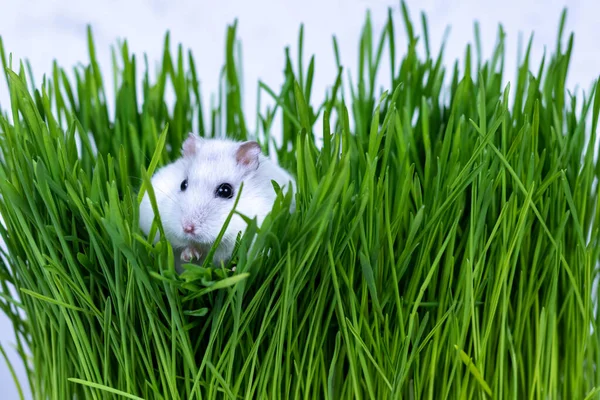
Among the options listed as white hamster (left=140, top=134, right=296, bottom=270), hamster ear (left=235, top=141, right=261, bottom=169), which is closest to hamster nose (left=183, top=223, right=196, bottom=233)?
white hamster (left=140, top=134, right=296, bottom=270)

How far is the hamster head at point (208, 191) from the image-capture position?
0.85m

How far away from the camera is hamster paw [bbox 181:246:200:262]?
850mm

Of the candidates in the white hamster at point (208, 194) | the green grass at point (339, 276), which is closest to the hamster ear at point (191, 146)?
the white hamster at point (208, 194)

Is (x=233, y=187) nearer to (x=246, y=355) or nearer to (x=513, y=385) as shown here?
(x=246, y=355)

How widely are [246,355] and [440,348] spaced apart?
263mm

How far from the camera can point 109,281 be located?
0.80m

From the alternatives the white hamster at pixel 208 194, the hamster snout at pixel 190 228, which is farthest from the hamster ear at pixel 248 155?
the hamster snout at pixel 190 228

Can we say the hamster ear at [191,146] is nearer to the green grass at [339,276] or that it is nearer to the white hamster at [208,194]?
the white hamster at [208,194]

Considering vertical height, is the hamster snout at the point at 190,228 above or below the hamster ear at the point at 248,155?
below

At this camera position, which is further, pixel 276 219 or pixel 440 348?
pixel 440 348

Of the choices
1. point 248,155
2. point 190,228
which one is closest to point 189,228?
point 190,228

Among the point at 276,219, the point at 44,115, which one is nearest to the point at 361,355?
the point at 276,219

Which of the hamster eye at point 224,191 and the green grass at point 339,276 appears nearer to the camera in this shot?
the green grass at point 339,276

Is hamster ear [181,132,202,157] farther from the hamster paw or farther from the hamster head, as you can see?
the hamster paw
